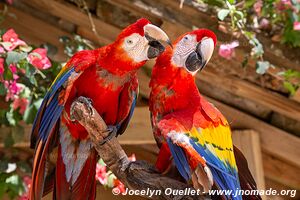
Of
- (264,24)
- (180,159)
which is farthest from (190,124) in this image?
(264,24)

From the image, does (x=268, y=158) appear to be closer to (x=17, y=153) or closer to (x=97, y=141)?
(x=17, y=153)

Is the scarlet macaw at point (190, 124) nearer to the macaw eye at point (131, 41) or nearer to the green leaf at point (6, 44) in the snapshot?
the macaw eye at point (131, 41)

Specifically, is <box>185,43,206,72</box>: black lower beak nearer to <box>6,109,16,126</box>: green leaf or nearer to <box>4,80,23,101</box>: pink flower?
<box>4,80,23,101</box>: pink flower

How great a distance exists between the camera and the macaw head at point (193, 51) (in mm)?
758

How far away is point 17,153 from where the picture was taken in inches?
64.3

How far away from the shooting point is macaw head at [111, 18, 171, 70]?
2.49ft

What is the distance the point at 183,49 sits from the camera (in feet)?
2.51

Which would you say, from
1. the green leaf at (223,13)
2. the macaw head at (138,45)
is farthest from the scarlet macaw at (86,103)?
the green leaf at (223,13)

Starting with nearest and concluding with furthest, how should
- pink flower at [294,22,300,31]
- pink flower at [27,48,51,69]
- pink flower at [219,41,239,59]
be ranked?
pink flower at [27,48,51,69]
pink flower at [219,41,239,59]
pink flower at [294,22,300,31]

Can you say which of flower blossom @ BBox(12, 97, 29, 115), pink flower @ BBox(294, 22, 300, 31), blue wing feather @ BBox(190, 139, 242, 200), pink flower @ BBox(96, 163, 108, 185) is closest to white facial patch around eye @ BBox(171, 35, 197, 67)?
blue wing feather @ BBox(190, 139, 242, 200)

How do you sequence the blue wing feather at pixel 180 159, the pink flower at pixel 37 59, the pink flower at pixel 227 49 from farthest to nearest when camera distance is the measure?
the pink flower at pixel 227 49 → the pink flower at pixel 37 59 → the blue wing feather at pixel 180 159

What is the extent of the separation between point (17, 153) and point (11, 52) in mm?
509

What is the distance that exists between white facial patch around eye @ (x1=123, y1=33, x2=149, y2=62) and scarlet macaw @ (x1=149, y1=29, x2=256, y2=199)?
3 centimetres

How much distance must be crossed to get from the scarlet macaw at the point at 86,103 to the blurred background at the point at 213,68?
476mm
